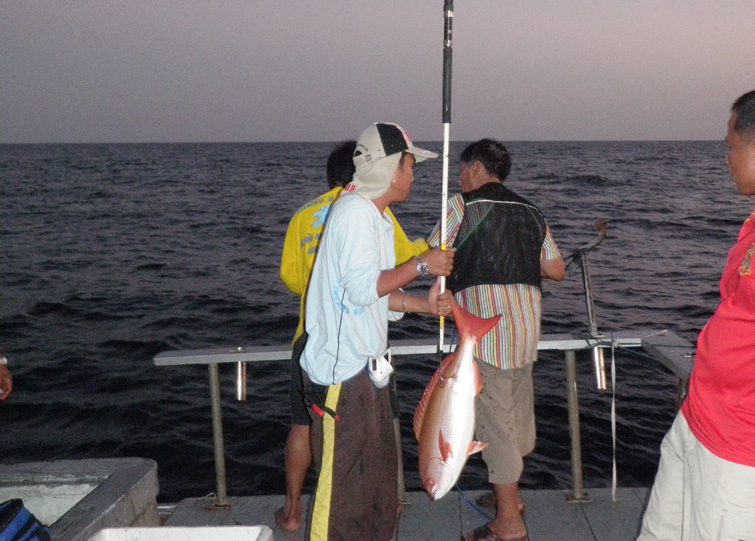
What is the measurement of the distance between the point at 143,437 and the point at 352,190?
6096mm

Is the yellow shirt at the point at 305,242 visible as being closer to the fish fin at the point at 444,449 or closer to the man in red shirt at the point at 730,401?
the fish fin at the point at 444,449

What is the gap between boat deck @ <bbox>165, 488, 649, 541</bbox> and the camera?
142 inches

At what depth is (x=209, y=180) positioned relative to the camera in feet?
157

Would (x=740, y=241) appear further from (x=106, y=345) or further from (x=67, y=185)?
(x=67, y=185)

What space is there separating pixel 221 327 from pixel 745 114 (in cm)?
1049

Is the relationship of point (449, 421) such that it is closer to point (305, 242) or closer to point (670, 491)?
point (670, 491)

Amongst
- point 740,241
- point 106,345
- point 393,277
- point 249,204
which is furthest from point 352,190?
point 249,204

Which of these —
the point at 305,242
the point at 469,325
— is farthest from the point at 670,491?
the point at 305,242

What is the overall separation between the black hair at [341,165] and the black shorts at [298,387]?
950 mm

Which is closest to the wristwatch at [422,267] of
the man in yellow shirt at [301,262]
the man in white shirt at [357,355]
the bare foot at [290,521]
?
the man in white shirt at [357,355]

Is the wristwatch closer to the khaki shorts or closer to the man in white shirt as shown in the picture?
the man in white shirt

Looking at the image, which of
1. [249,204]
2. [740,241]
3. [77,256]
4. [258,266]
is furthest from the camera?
[249,204]

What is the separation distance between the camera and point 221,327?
38.9ft

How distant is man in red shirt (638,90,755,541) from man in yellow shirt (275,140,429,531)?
1.42 meters
